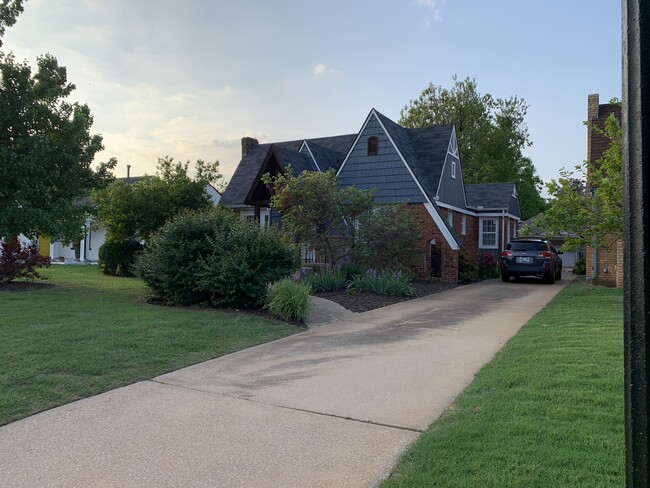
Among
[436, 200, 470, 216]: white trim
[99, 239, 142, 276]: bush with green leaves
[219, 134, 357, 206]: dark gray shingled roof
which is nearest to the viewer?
[99, 239, 142, 276]: bush with green leaves

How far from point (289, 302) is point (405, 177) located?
11210mm

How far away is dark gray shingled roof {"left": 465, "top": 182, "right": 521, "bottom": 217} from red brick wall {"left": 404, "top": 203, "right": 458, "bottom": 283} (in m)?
8.68

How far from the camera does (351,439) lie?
411 cm

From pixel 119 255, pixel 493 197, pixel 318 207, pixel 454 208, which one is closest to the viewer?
pixel 318 207

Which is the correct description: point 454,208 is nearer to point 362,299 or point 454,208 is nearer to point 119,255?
point 362,299

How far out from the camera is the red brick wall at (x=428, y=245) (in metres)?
19.3

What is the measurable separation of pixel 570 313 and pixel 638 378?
31.4 ft

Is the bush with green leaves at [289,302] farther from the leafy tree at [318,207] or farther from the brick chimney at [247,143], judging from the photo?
the brick chimney at [247,143]

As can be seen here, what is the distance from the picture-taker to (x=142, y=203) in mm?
20188

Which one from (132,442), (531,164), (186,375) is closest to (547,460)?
(132,442)

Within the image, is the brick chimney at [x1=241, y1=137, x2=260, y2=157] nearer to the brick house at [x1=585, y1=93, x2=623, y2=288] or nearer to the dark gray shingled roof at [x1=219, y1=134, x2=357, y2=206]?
the dark gray shingled roof at [x1=219, y1=134, x2=357, y2=206]

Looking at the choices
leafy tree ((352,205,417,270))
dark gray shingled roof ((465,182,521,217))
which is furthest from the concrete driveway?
dark gray shingled roof ((465,182,521,217))

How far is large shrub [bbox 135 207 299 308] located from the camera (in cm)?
1066

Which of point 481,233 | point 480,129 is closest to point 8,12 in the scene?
point 481,233
